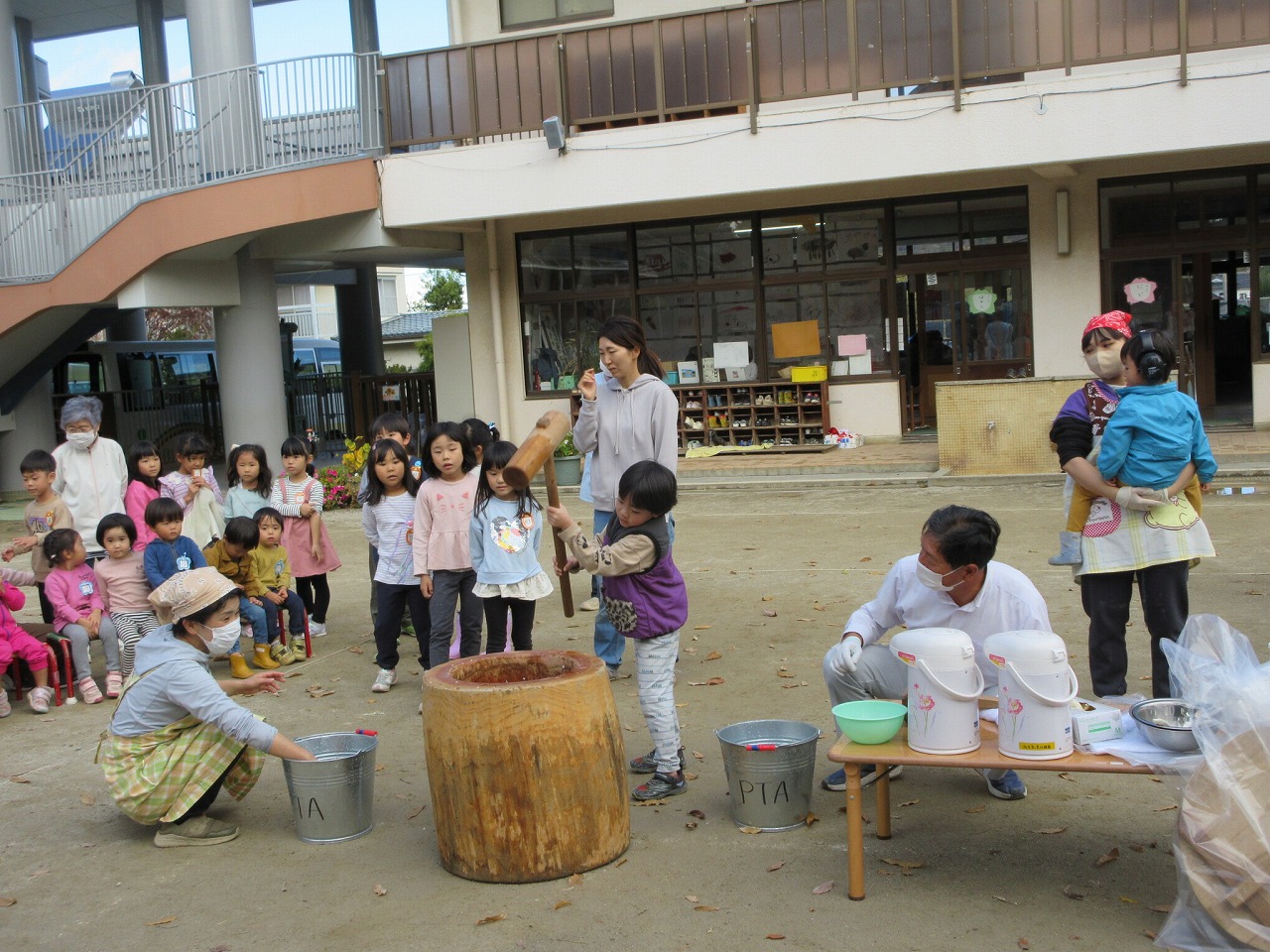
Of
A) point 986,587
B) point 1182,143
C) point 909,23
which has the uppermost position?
point 909,23

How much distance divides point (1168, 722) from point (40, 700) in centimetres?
565

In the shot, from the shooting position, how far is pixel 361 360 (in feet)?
77.6

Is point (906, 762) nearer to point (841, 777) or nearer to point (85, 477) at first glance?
point (841, 777)

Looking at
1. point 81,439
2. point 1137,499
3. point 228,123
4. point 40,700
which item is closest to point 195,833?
point 40,700

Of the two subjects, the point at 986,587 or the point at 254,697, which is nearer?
the point at 986,587

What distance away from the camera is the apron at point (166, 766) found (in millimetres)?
4668

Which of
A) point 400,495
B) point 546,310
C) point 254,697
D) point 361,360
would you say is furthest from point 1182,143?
point 361,360

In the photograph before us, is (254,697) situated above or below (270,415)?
below

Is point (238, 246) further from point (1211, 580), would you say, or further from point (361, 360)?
point (1211, 580)

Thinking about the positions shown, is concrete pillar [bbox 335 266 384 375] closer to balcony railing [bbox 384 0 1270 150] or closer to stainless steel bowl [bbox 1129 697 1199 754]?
balcony railing [bbox 384 0 1270 150]

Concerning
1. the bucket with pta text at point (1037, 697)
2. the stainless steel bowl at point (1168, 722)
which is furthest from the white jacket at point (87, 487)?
the stainless steel bowl at point (1168, 722)

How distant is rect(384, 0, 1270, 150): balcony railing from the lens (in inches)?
511

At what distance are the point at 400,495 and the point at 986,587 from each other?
12.1ft

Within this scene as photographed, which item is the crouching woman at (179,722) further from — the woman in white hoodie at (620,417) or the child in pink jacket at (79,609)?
the child in pink jacket at (79,609)
